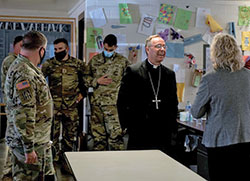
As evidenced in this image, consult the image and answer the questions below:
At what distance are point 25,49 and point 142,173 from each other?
1320 millimetres

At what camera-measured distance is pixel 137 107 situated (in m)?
3.74

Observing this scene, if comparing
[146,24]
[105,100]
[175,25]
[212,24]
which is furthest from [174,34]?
[105,100]

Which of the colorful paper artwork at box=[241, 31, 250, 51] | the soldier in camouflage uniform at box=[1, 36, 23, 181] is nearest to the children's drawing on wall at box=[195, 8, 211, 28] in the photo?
the colorful paper artwork at box=[241, 31, 250, 51]

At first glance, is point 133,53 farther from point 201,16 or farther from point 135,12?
point 201,16

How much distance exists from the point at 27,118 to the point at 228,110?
149cm

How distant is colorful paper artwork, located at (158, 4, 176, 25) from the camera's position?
5906 mm

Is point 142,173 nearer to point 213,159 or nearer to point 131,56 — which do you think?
point 213,159

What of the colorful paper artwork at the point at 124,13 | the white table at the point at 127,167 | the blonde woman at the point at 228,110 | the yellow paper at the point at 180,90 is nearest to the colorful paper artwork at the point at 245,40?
the yellow paper at the point at 180,90

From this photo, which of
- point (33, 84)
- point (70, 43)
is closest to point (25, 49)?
point (33, 84)

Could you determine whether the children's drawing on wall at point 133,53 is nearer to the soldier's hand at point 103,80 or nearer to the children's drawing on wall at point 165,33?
the children's drawing on wall at point 165,33

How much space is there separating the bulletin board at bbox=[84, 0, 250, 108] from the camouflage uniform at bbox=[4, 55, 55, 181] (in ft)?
9.78

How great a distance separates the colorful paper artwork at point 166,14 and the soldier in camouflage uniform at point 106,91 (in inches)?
36.2

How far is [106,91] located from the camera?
5414mm

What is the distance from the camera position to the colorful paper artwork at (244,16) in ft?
20.2
